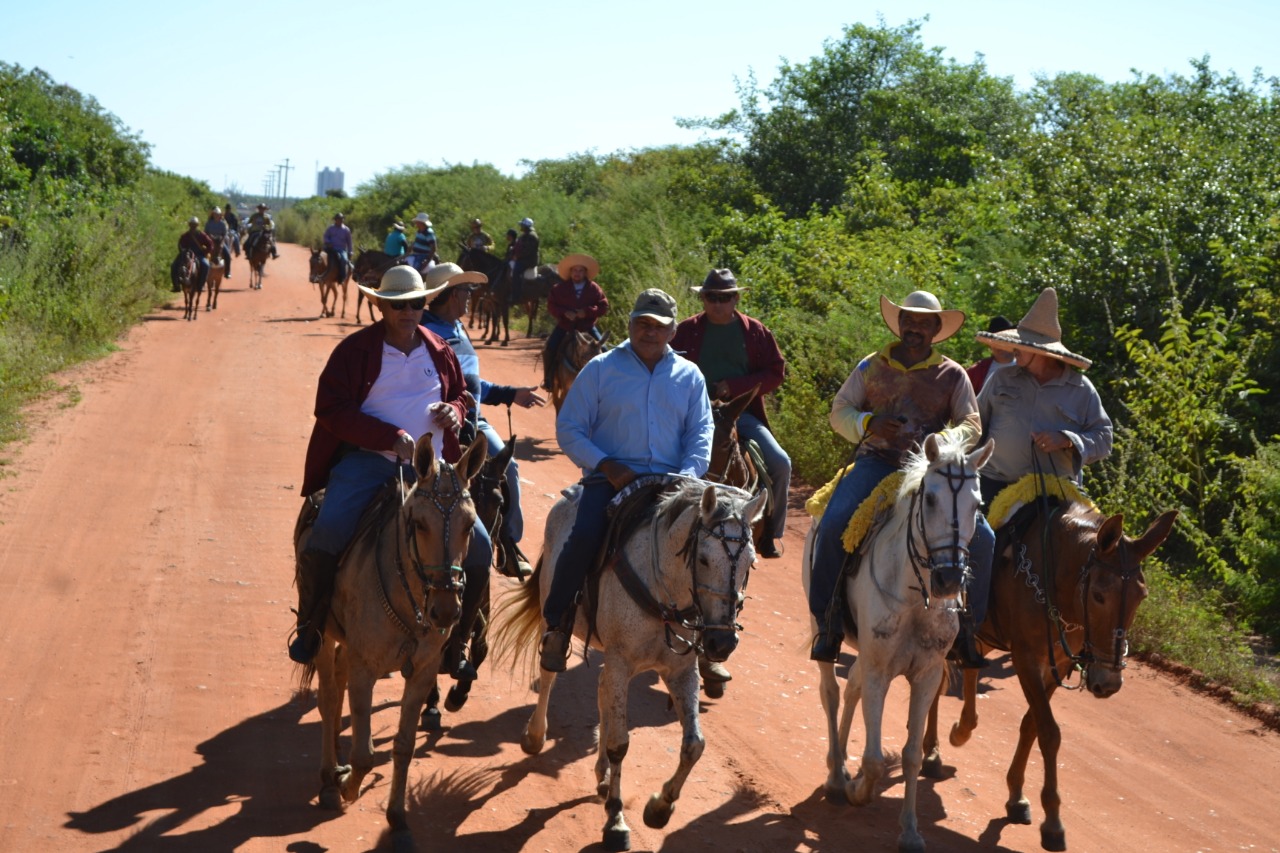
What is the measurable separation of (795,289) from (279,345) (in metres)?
10.0

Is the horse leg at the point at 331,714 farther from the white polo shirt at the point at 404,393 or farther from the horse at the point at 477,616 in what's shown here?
the white polo shirt at the point at 404,393

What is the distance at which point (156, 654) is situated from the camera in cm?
808

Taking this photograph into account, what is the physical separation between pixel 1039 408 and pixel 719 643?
311cm

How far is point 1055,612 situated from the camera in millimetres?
6758

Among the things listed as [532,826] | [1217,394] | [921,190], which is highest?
[921,190]

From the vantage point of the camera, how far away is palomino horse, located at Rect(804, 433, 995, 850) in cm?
585

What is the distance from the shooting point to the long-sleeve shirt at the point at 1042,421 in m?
7.42

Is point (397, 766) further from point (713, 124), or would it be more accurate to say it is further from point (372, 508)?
point (713, 124)

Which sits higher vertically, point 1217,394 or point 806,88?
point 806,88

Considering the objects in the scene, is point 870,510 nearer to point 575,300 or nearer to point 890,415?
point 890,415

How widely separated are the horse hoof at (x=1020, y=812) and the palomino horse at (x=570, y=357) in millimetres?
8384

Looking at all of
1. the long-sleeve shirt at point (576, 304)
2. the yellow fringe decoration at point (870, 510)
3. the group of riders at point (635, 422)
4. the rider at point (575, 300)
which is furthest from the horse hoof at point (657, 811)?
the long-sleeve shirt at point (576, 304)

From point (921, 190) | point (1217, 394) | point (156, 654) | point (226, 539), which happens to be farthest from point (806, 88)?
point (156, 654)

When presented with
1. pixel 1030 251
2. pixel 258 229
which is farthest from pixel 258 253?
pixel 1030 251
